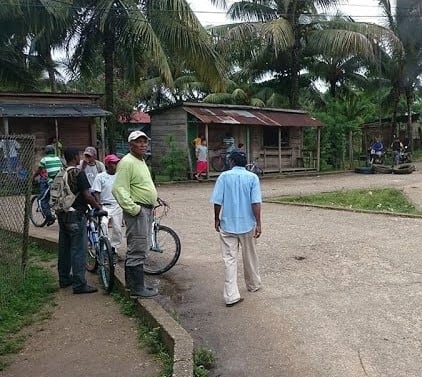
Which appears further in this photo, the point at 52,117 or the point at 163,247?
the point at 52,117

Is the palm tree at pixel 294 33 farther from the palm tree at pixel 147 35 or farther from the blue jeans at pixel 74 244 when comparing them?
the blue jeans at pixel 74 244

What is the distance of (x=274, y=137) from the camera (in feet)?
79.5

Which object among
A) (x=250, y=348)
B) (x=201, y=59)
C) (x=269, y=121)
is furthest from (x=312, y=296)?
(x=269, y=121)

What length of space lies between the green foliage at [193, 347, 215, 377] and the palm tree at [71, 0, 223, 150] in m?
12.9

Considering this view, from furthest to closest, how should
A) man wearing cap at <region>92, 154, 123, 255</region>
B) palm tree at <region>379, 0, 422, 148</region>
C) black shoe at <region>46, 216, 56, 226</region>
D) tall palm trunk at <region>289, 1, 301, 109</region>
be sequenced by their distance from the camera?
1. palm tree at <region>379, 0, 422, 148</region>
2. tall palm trunk at <region>289, 1, 301, 109</region>
3. black shoe at <region>46, 216, 56, 226</region>
4. man wearing cap at <region>92, 154, 123, 255</region>

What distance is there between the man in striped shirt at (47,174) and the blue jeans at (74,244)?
3.49m

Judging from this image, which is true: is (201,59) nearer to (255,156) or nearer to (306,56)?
(255,156)

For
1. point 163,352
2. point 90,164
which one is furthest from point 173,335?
point 90,164

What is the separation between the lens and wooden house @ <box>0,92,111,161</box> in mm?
16625

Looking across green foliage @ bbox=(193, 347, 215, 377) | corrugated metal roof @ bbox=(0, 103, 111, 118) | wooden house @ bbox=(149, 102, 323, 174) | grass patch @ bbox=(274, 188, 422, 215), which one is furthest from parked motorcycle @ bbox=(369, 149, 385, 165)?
green foliage @ bbox=(193, 347, 215, 377)

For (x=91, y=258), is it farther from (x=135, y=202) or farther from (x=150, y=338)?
(x=150, y=338)

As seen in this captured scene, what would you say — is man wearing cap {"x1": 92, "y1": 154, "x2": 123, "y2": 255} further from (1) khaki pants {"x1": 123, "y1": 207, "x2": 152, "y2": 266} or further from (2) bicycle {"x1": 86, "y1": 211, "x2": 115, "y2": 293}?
(1) khaki pants {"x1": 123, "y1": 207, "x2": 152, "y2": 266}

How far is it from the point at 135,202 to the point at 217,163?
16.5m

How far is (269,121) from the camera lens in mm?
22484
